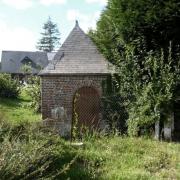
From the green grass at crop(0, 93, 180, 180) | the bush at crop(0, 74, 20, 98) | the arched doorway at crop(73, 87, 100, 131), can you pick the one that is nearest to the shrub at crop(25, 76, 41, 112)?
the bush at crop(0, 74, 20, 98)

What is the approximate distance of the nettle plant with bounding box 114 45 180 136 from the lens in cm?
1378

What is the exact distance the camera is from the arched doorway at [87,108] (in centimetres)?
1593

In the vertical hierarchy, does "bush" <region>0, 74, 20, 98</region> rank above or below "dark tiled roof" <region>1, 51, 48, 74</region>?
below

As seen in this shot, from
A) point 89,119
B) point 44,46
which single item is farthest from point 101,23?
point 44,46

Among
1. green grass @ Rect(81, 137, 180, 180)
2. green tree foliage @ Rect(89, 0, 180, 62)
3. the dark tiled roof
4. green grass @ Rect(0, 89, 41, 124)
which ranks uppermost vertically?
the dark tiled roof

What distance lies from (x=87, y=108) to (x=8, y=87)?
16.5 meters

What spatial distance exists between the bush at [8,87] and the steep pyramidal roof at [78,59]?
15014 mm

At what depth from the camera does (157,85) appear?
14.0m

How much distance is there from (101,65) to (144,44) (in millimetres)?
2139

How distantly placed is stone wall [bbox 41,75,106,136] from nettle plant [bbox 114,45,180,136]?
1.63 metres

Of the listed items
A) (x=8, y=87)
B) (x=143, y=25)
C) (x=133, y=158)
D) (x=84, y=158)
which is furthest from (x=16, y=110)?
(x=133, y=158)

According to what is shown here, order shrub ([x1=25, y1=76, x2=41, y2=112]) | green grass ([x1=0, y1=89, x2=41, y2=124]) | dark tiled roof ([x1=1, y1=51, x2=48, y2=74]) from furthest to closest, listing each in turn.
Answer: dark tiled roof ([x1=1, y1=51, x2=48, y2=74]) < shrub ([x1=25, y1=76, x2=41, y2=112]) < green grass ([x1=0, y1=89, x2=41, y2=124])

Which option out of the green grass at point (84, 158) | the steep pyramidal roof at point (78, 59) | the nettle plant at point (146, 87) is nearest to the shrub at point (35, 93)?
the steep pyramidal roof at point (78, 59)

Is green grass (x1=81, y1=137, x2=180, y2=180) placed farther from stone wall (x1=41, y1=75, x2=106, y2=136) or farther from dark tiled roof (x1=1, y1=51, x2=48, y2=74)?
dark tiled roof (x1=1, y1=51, x2=48, y2=74)
